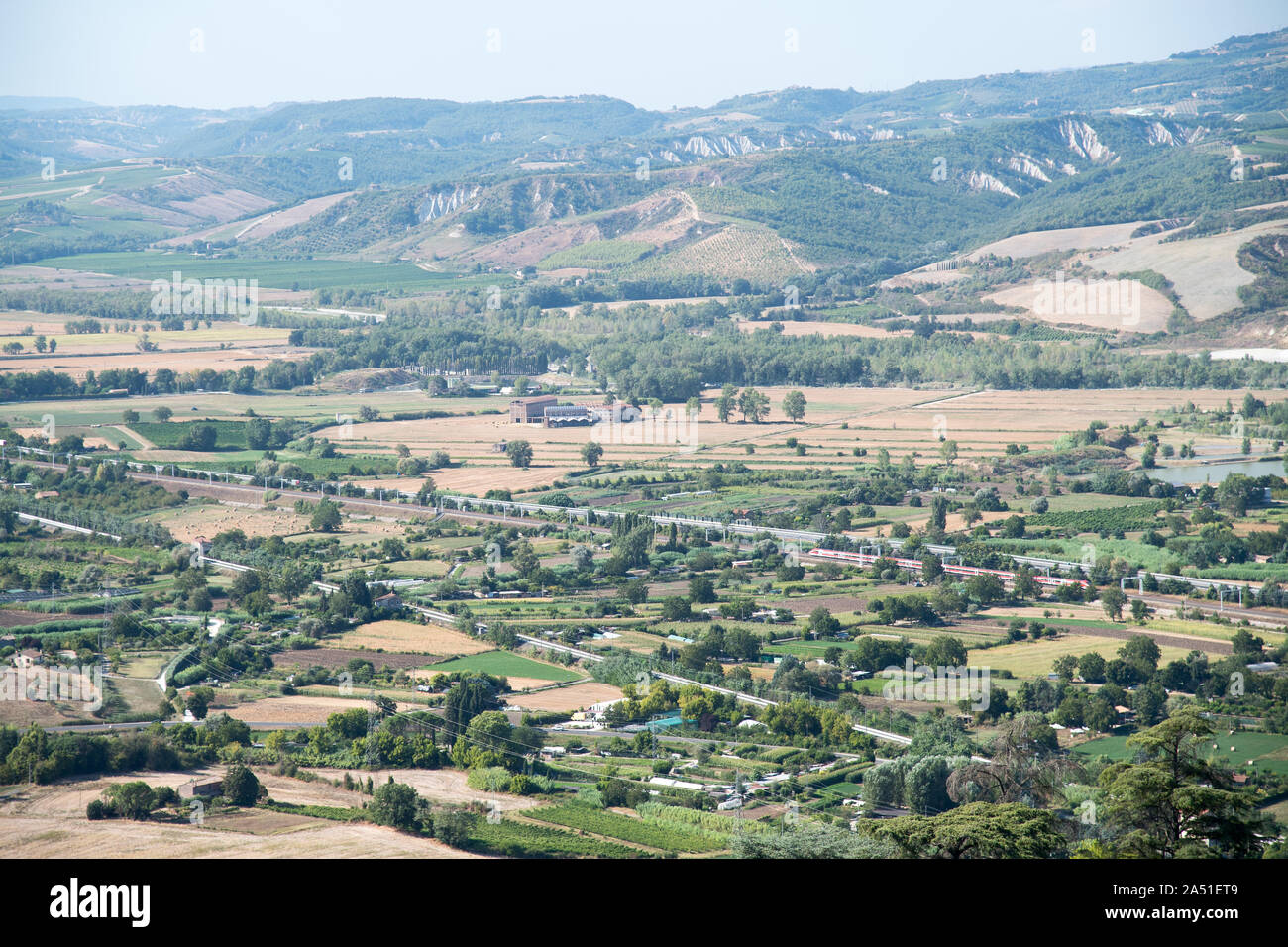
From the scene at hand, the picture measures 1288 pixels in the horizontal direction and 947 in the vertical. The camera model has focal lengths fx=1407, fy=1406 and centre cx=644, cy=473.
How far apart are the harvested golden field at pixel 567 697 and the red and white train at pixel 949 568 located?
10.2 m

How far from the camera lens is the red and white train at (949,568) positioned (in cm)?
2980

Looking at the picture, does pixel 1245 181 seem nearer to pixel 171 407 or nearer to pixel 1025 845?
pixel 171 407

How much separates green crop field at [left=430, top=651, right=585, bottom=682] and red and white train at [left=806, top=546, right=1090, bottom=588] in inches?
400

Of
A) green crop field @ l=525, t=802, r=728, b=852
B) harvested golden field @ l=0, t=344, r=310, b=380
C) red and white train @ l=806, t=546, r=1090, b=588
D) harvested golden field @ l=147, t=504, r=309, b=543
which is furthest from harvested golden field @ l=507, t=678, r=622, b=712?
harvested golden field @ l=0, t=344, r=310, b=380

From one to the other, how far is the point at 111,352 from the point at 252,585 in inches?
1689

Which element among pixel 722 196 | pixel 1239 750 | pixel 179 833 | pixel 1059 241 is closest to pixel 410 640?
pixel 179 833

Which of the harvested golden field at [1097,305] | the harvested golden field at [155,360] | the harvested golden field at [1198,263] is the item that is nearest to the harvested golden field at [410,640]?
the harvested golden field at [155,360]

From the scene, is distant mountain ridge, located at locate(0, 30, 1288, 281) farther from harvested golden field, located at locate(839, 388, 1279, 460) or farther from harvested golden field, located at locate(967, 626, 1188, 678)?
harvested golden field, located at locate(967, 626, 1188, 678)

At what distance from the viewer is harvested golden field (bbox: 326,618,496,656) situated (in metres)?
25.8

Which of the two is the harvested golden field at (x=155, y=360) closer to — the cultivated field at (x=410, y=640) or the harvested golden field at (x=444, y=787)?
the cultivated field at (x=410, y=640)

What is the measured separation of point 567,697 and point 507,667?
2.19m

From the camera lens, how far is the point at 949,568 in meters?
31.6

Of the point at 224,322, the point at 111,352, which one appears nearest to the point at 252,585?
the point at 111,352

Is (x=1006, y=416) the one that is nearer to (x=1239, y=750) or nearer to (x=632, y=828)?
(x=1239, y=750)
